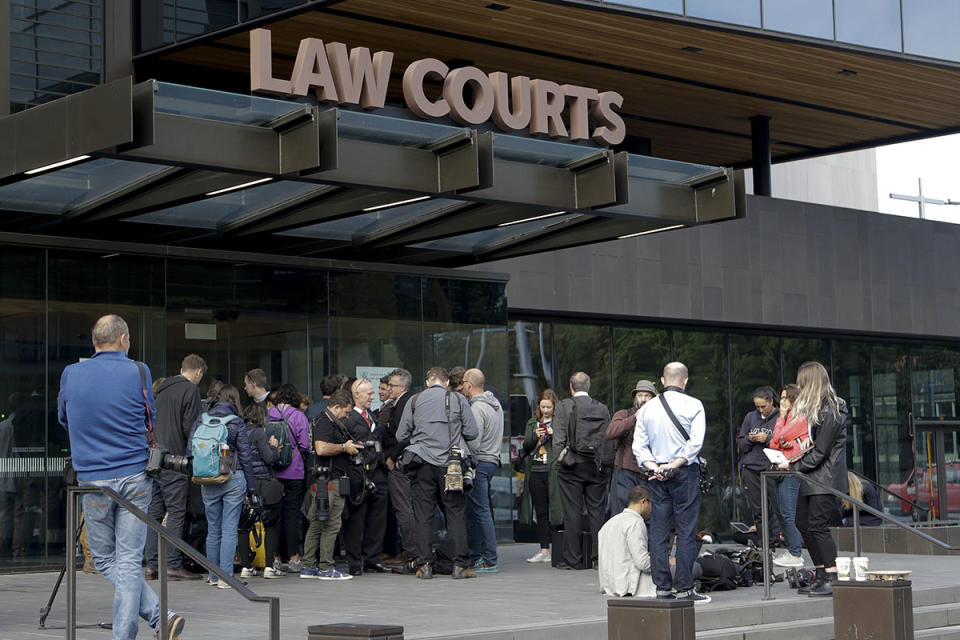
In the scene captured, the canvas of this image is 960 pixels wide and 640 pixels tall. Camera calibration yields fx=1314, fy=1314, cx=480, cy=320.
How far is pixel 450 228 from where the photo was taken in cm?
1438

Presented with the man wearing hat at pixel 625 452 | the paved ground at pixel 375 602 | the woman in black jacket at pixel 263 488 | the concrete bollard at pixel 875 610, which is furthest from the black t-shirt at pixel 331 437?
the concrete bollard at pixel 875 610

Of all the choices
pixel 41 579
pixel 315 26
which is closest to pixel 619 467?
pixel 41 579

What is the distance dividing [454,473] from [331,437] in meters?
1.22

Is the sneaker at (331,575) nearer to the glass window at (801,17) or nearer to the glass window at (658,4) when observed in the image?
the glass window at (658,4)

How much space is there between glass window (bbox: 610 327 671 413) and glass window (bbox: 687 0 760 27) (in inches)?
220

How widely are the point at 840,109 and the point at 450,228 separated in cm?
1058

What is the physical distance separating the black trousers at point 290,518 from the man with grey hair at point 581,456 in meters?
2.65

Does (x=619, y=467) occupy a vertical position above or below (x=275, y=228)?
below

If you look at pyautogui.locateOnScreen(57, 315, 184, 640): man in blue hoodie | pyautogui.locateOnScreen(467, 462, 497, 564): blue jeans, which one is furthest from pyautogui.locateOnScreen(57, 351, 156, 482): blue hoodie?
pyautogui.locateOnScreen(467, 462, 497, 564): blue jeans

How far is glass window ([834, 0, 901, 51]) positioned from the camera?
19.1 metres

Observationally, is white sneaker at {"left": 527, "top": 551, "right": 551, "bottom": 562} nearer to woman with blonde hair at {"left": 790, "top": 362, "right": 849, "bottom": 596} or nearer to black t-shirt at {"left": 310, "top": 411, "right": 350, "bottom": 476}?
black t-shirt at {"left": 310, "top": 411, "right": 350, "bottom": 476}

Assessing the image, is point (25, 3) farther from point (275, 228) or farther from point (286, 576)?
point (286, 576)

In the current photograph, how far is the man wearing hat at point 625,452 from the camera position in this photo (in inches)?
486

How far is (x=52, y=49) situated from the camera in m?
16.2
